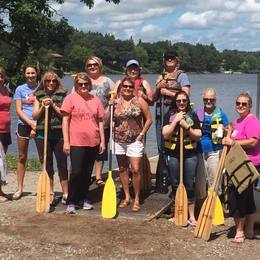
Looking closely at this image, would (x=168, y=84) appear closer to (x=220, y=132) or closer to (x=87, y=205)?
(x=220, y=132)

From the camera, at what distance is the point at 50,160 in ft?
25.1

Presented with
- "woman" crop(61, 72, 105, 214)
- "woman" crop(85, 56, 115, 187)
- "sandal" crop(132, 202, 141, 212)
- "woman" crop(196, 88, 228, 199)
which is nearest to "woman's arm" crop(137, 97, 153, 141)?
"woman" crop(61, 72, 105, 214)

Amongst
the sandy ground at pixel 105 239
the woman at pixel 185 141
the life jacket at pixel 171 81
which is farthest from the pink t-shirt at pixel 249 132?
the life jacket at pixel 171 81

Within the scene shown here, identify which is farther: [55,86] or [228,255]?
[55,86]

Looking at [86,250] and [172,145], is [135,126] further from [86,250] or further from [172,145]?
[86,250]

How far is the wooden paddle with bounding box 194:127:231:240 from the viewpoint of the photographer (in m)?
6.18

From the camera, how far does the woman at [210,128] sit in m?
6.89

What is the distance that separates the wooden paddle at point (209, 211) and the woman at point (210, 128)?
591 millimetres

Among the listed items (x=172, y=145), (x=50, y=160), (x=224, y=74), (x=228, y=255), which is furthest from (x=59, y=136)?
(x=224, y=74)

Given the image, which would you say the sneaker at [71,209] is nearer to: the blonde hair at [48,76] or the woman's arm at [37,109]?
the woman's arm at [37,109]

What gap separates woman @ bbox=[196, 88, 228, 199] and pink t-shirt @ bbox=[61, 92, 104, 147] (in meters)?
1.34

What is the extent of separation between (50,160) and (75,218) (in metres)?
1.05

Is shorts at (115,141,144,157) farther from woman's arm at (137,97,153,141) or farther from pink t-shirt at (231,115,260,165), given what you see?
pink t-shirt at (231,115,260,165)

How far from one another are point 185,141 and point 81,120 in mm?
1369
